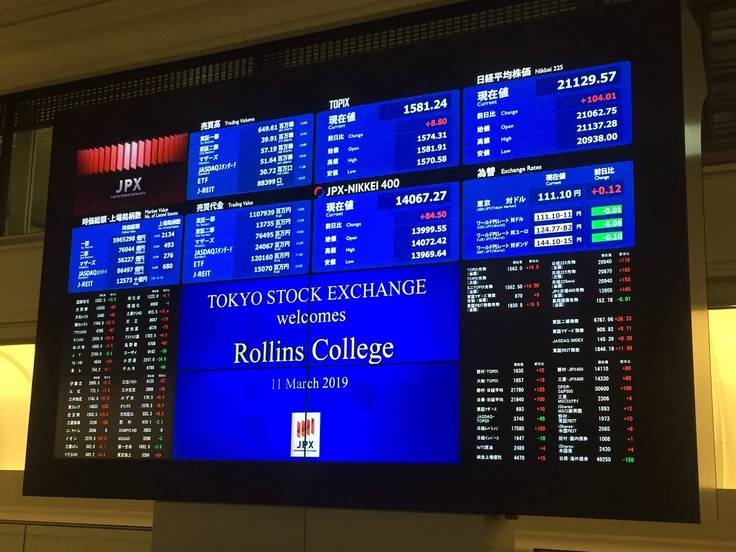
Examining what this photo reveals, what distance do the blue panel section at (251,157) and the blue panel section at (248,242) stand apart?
0.32 feet

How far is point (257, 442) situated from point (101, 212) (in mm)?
1227

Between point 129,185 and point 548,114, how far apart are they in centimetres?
175

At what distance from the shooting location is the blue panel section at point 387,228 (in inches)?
130

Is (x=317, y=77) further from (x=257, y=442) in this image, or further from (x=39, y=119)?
(x=39, y=119)

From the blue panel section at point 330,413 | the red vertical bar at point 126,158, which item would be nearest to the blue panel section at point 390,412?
the blue panel section at point 330,413

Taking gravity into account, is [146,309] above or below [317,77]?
below

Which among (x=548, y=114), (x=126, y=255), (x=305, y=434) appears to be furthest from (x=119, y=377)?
(x=548, y=114)

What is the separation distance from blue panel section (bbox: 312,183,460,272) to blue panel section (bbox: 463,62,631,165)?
0.20 metres

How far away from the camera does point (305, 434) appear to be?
133 inches

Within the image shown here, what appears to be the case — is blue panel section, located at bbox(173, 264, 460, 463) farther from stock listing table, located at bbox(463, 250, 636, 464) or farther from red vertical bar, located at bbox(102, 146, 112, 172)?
red vertical bar, located at bbox(102, 146, 112, 172)

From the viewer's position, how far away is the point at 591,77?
3.18 meters

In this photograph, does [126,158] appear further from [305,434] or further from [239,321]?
[305,434]

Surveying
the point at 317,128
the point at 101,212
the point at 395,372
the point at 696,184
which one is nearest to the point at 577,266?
the point at 696,184

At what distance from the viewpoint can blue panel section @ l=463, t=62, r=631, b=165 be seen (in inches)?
123
